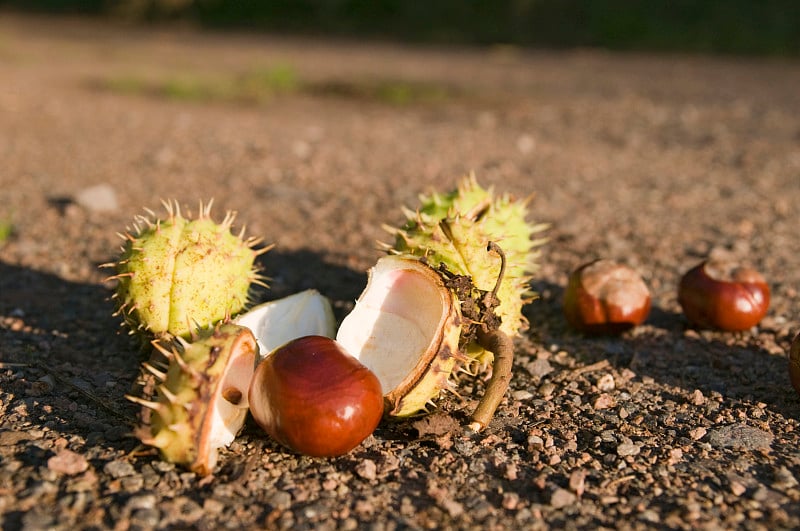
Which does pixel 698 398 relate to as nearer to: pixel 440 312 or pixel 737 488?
pixel 737 488

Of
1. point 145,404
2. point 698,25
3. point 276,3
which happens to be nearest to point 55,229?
point 145,404

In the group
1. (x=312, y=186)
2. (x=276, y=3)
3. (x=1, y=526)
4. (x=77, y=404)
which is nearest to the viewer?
(x=1, y=526)

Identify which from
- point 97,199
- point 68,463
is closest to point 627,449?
point 68,463

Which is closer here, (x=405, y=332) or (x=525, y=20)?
(x=405, y=332)

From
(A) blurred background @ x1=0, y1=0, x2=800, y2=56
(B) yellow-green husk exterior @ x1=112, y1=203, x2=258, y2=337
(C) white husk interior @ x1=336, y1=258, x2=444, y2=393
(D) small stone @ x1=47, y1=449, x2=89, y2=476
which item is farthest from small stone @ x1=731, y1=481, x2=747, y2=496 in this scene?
(A) blurred background @ x1=0, y1=0, x2=800, y2=56

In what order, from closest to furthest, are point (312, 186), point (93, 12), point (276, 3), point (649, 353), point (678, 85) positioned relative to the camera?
point (649, 353) → point (312, 186) → point (678, 85) → point (276, 3) → point (93, 12)

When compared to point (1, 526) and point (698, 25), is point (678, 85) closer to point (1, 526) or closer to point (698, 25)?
point (698, 25)
